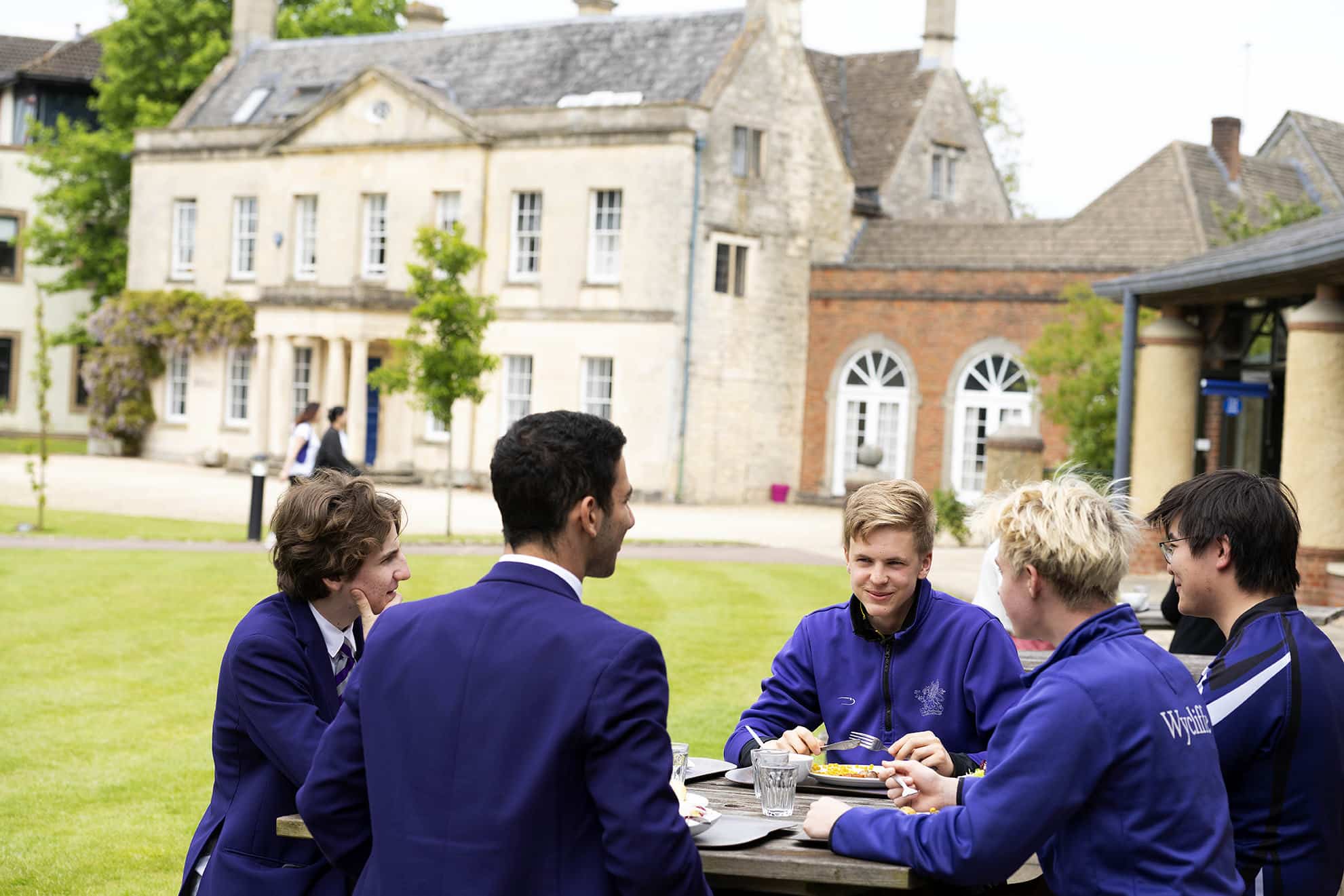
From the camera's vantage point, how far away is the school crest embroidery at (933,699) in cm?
460

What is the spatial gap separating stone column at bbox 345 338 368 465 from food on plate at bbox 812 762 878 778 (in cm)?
3204

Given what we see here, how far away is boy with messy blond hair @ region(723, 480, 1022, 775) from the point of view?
4586 millimetres

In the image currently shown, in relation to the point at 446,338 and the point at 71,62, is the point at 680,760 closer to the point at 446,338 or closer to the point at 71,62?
the point at 446,338

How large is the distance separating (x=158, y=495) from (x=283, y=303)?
10001mm

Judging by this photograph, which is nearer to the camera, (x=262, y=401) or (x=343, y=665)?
(x=343, y=665)

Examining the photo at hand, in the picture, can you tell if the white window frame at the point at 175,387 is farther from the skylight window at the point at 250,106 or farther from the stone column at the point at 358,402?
the stone column at the point at 358,402

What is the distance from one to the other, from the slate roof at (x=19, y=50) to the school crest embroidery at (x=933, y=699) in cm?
4802

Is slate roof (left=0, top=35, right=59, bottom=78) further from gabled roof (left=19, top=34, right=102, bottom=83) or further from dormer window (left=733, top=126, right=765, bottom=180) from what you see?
dormer window (left=733, top=126, right=765, bottom=180)

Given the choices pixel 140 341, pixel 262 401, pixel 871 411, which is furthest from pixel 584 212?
pixel 140 341

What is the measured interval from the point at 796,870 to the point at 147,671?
8.90 meters

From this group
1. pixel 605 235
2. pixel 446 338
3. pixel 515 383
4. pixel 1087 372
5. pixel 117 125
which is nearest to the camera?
pixel 446 338

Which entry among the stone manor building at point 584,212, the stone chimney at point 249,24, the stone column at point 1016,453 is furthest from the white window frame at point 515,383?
the stone column at point 1016,453

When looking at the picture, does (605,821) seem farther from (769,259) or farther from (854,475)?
(769,259)

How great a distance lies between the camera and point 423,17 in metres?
41.5
